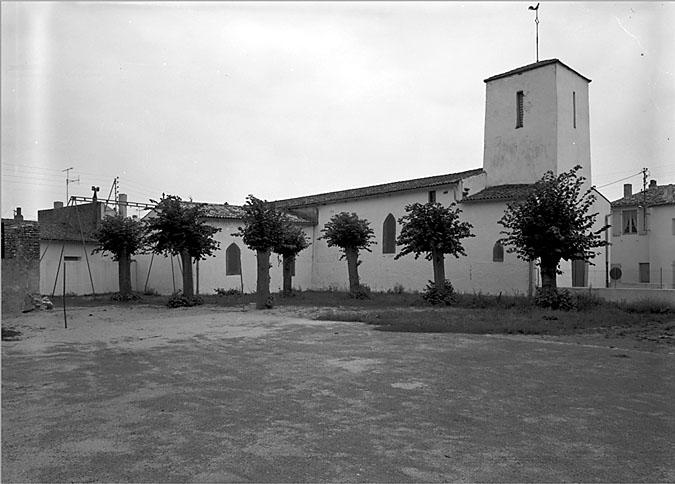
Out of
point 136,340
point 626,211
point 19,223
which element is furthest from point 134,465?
point 626,211

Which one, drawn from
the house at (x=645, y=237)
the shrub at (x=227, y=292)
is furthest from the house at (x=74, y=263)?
the house at (x=645, y=237)

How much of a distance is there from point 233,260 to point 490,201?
45.5 ft

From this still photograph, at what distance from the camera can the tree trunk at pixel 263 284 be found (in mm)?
20516

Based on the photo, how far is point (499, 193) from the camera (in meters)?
25.5

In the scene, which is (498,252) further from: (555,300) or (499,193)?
(555,300)

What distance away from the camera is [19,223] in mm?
18000

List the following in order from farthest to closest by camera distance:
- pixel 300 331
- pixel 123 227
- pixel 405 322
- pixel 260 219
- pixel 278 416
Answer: pixel 123 227
pixel 260 219
pixel 405 322
pixel 300 331
pixel 278 416

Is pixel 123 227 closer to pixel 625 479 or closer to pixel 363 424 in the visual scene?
pixel 363 424

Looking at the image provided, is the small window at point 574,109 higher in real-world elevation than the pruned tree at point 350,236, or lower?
higher

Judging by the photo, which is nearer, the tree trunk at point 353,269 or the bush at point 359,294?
the bush at point 359,294

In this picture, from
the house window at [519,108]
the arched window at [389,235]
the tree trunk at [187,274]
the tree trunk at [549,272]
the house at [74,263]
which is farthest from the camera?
the arched window at [389,235]

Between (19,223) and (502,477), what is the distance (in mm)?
17980

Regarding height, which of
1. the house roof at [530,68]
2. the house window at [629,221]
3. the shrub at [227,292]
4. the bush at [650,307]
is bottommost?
the bush at [650,307]

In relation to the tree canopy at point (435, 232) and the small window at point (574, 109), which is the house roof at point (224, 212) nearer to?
the tree canopy at point (435, 232)
